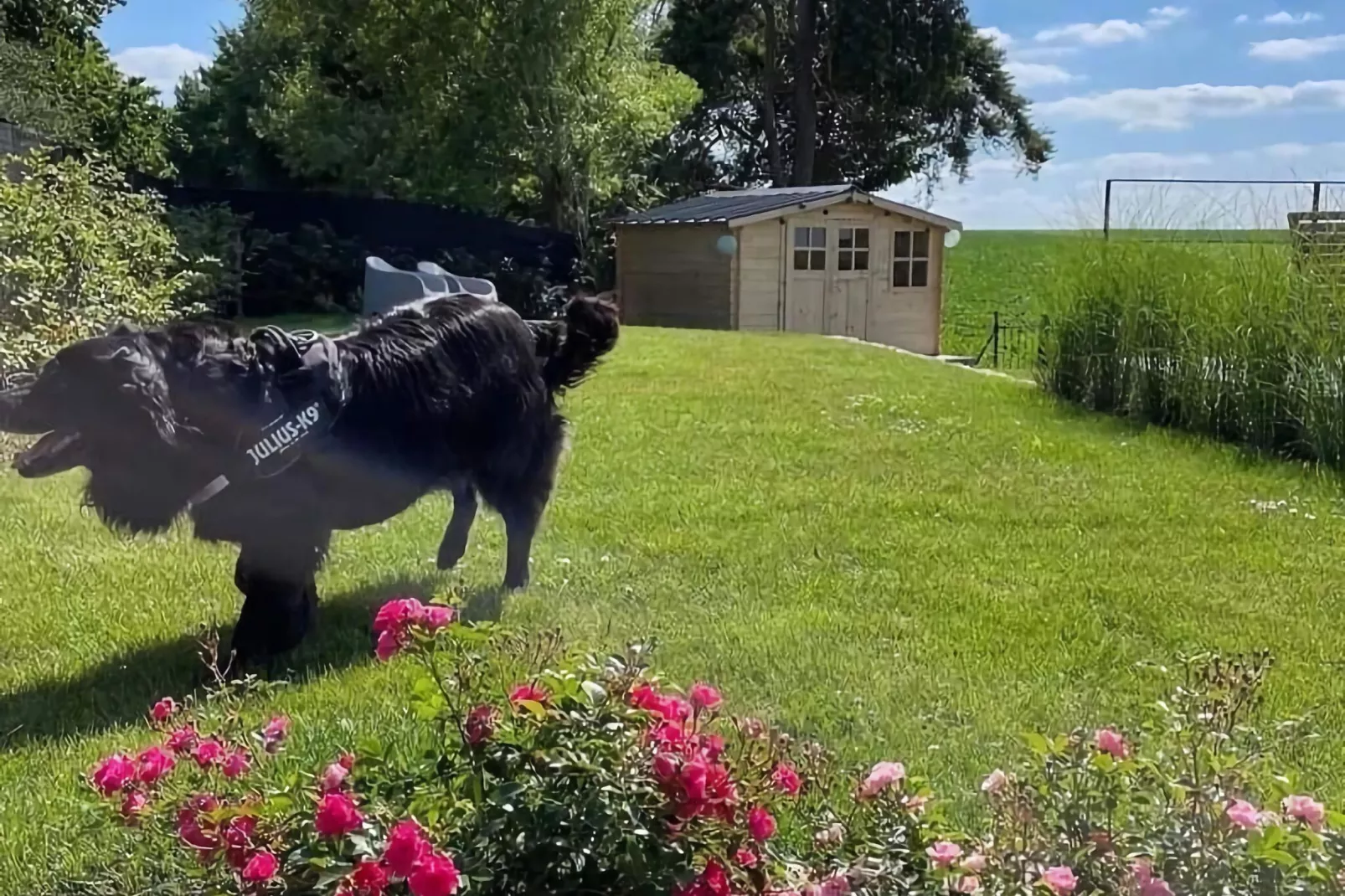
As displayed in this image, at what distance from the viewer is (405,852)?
169 cm

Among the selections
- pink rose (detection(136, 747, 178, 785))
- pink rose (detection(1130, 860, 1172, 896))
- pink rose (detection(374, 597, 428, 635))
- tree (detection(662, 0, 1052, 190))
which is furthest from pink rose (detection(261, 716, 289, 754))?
tree (detection(662, 0, 1052, 190))

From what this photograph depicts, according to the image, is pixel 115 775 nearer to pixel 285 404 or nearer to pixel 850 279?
pixel 285 404

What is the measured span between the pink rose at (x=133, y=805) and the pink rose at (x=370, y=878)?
64 centimetres

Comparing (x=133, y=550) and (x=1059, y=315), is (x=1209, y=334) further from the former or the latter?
(x=133, y=550)

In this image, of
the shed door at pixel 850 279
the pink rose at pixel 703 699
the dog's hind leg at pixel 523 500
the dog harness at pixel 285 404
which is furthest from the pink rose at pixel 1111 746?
the shed door at pixel 850 279

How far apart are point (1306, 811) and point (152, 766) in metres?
1.80

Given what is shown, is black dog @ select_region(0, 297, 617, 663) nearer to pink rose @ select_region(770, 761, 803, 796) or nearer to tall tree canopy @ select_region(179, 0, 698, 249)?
pink rose @ select_region(770, 761, 803, 796)

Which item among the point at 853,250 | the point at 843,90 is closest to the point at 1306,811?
the point at 853,250

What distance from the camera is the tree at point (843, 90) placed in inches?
1267

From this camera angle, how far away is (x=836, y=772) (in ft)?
9.66

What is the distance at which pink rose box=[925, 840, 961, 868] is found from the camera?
191 cm

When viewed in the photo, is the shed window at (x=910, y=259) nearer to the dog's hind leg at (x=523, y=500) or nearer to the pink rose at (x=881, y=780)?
the dog's hind leg at (x=523, y=500)

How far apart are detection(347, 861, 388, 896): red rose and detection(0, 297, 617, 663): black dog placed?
2.08 metres

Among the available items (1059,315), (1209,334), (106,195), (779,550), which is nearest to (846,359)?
(1059,315)
